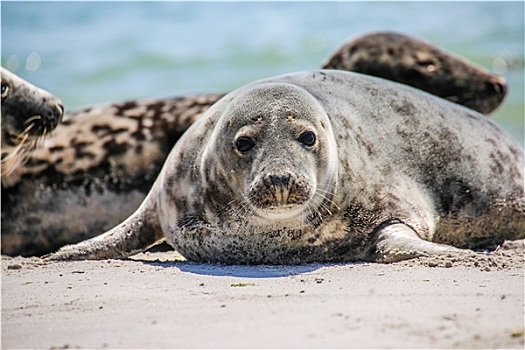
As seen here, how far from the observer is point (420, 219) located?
5.20 metres

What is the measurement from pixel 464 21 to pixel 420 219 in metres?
18.0

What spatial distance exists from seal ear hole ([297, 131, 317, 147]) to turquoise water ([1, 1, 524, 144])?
7241 mm

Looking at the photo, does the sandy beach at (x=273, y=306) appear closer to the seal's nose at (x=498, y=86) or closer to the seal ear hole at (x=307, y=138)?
the seal ear hole at (x=307, y=138)

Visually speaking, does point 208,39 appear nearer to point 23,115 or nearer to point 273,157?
point 23,115

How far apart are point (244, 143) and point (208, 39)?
18.2 m

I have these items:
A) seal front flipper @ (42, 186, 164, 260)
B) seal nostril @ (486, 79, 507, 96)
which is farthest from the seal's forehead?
seal nostril @ (486, 79, 507, 96)

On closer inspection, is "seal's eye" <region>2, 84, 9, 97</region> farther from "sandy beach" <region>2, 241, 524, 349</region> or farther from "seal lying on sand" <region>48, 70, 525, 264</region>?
"sandy beach" <region>2, 241, 524, 349</region>

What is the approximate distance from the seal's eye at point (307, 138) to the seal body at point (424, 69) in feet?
12.6

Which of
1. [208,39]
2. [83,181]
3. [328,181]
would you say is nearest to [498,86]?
[83,181]

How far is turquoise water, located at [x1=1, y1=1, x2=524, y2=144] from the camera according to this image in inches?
685

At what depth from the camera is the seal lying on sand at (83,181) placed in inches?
268

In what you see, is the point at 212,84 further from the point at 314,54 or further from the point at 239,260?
the point at 239,260

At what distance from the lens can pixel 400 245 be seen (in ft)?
15.7

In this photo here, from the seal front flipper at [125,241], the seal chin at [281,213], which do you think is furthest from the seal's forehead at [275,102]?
the seal front flipper at [125,241]
